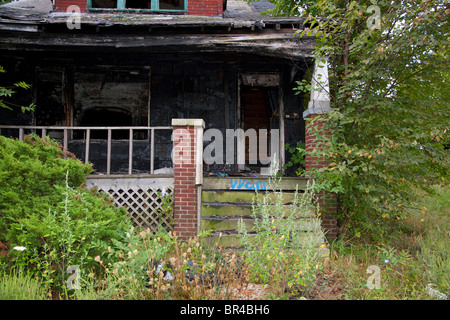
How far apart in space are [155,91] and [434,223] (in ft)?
24.2

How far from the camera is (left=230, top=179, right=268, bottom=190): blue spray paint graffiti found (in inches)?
232

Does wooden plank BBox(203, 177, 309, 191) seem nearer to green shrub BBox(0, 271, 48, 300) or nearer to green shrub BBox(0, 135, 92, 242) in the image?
green shrub BBox(0, 135, 92, 242)

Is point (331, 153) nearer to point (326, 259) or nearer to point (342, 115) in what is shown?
point (342, 115)

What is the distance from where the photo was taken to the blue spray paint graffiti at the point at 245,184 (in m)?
5.89

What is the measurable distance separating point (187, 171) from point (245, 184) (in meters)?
1.25

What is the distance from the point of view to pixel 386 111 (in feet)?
18.3

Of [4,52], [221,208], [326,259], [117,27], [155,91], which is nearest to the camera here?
[326,259]

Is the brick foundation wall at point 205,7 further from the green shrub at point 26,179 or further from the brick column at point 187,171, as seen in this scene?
the green shrub at point 26,179

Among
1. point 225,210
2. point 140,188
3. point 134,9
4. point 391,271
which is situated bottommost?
point 391,271

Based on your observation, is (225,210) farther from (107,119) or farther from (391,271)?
(107,119)

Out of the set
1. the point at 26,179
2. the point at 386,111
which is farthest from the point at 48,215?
the point at 386,111

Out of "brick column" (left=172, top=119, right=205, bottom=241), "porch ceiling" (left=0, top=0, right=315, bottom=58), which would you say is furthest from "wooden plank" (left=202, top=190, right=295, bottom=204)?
"porch ceiling" (left=0, top=0, right=315, bottom=58)

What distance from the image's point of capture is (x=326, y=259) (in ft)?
14.4
